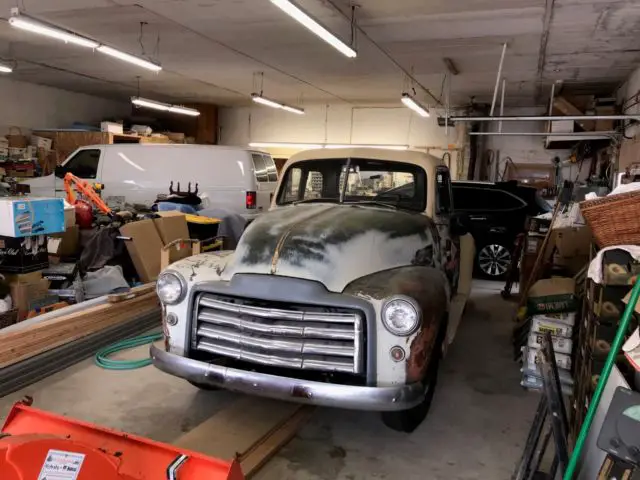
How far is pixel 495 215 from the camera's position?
812 cm

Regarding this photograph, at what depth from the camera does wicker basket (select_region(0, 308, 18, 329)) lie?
4.12m

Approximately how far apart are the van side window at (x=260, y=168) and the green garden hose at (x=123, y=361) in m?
4.60

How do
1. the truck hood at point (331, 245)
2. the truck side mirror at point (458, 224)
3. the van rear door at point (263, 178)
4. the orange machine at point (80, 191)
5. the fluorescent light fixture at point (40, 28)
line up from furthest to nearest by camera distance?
the van rear door at point (263, 178)
the orange machine at point (80, 191)
the fluorescent light fixture at point (40, 28)
the truck side mirror at point (458, 224)
the truck hood at point (331, 245)

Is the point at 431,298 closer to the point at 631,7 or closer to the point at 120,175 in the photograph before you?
the point at 631,7

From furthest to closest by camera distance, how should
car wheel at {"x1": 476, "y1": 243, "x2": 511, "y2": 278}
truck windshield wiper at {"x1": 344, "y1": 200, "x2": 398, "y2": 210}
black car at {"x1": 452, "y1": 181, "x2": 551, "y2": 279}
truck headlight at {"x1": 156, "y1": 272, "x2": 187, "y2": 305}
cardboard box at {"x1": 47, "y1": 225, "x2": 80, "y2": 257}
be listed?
car wheel at {"x1": 476, "y1": 243, "x2": 511, "y2": 278} → black car at {"x1": 452, "y1": 181, "x2": 551, "y2": 279} → cardboard box at {"x1": 47, "y1": 225, "x2": 80, "y2": 257} → truck windshield wiper at {"x1": 344, "y1": 200, "x2": 398, "y2": 210} → truck headlight at {"x1": 156, "y1": 272, "x2": 187, "y2": 305}

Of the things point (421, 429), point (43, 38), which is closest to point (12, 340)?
point (421, 429)

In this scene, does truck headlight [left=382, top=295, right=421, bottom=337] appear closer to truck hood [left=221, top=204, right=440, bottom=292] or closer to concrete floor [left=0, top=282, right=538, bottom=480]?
truck hood [left=221, top=204, right=440, bottom=292]

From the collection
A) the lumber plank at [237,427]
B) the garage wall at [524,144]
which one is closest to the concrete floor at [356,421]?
the lumber plank at [237,427]

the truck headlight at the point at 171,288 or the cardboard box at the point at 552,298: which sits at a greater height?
the truck headlight at the point at 171,288

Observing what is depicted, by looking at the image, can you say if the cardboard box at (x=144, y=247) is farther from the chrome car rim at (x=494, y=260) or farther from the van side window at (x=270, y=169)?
the chrome car rim at (x=494, y=260)

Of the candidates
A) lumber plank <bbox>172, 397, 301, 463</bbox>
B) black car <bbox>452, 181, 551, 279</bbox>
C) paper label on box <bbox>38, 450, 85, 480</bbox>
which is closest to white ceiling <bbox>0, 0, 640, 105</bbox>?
black car <bbox>452, 181, 551, 279</bbox>

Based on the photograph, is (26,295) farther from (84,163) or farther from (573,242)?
(84,163)

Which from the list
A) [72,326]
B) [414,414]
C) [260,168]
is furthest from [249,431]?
[260,168]

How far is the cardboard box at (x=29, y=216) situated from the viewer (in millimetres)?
4320
